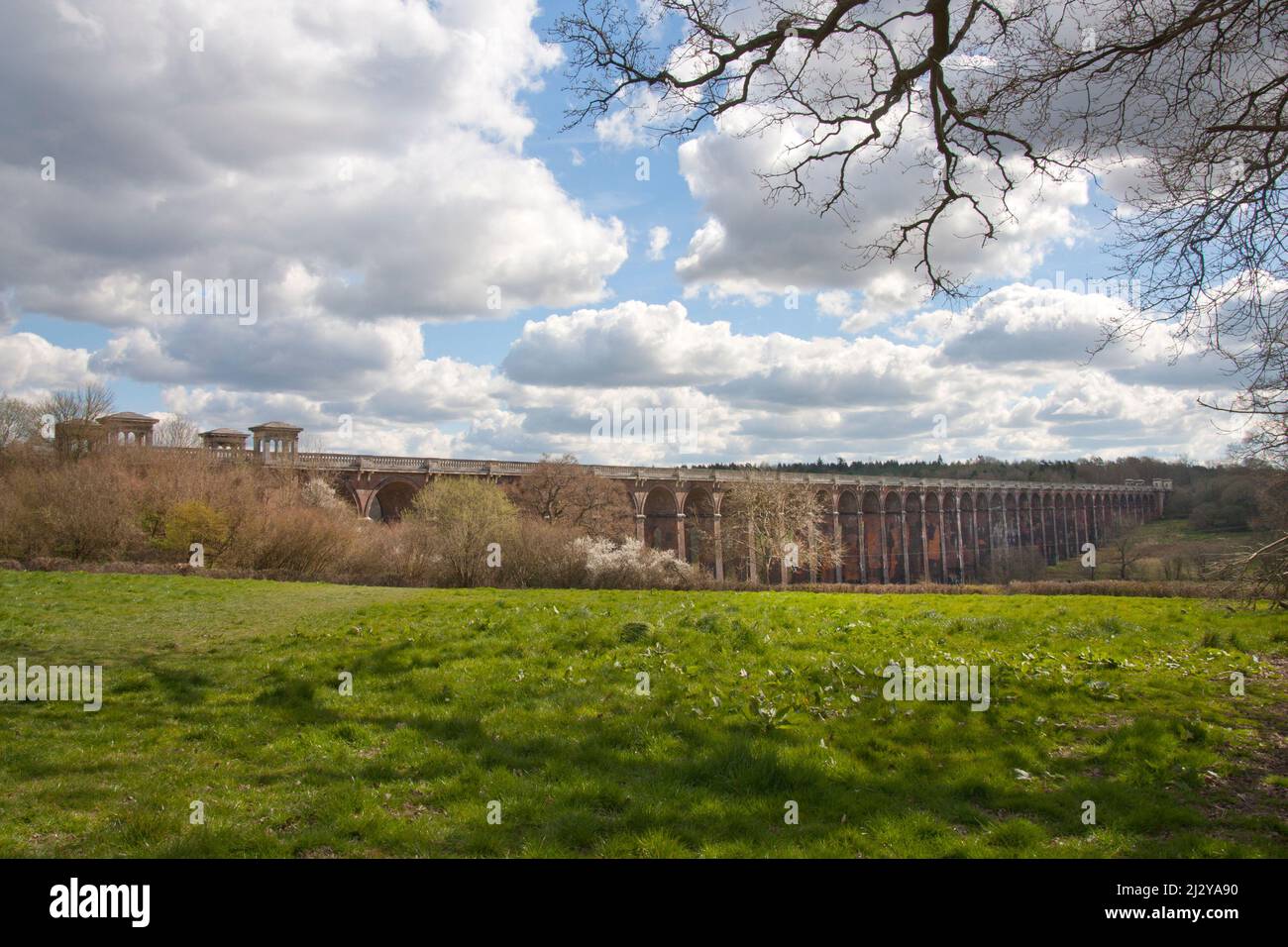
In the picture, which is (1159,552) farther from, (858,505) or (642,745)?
(642,745)

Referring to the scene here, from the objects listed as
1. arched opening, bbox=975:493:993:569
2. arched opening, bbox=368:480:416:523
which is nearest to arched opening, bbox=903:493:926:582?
arched opening, bbox=975:493:993:569

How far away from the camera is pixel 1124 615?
1483 cm

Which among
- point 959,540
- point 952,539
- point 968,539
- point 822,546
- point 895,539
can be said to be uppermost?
point 822,546

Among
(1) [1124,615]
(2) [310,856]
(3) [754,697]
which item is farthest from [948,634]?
(2) [310,856]

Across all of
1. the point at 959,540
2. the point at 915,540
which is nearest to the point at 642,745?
the point at 915,540

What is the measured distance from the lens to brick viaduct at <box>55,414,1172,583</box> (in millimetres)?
46281

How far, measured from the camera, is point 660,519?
64.6 m

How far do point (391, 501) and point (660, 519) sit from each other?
23209 mm

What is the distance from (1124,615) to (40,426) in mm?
51156

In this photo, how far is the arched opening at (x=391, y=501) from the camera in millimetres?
48312

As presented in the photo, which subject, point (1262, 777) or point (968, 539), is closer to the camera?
point (1262, 777)

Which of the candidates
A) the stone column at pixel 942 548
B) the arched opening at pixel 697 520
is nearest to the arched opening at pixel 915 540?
the stone column at pixel 942 548
